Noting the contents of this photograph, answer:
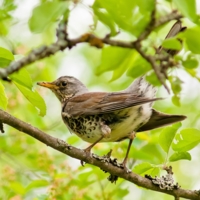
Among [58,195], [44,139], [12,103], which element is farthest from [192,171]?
[44,139]

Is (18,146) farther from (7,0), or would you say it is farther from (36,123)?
(7,0)

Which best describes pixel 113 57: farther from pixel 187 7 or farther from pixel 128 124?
pixel 128 124

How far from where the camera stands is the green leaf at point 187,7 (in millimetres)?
2330

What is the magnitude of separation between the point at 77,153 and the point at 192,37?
6.31 ft

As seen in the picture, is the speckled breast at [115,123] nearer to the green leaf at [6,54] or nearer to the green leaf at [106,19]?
the green leaf at [6,54]

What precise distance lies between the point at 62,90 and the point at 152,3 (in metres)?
4.76

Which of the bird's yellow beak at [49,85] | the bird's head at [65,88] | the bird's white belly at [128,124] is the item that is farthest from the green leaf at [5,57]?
the bird's head at [65,88]

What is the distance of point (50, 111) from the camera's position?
9922mm

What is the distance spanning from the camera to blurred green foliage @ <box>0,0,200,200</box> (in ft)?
8.01

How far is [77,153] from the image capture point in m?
4.21

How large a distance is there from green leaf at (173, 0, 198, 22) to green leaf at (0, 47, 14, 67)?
41.1 inches

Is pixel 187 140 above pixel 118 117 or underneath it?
underneath

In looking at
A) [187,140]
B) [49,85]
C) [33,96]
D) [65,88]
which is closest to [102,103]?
[49,85]

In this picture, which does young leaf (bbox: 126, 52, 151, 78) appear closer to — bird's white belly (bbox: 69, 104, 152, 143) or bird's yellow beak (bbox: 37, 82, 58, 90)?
bird's white belly (bbox: 69, 104, 152, 143)
